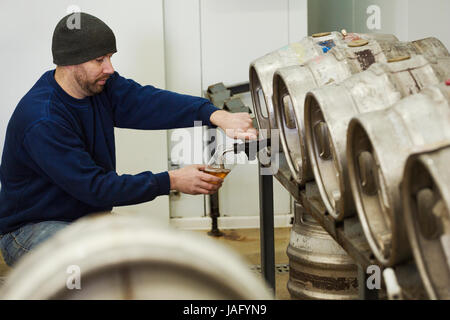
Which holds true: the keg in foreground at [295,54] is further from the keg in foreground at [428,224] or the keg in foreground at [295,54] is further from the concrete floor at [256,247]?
the concrete floor at [256,247]

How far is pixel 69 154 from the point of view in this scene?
1.89 meters

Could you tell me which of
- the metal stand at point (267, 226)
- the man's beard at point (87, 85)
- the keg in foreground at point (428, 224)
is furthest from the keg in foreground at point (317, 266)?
the keg in foreground at point (428, 224)

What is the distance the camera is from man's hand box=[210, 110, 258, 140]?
199cm

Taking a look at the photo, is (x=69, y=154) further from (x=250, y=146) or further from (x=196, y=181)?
(x=250, y=146)

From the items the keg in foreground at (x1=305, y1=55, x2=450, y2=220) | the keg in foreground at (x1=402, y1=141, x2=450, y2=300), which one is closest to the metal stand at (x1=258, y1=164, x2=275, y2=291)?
the keg in foreground at (x1=305, y1=55, x2=450, y2=220)

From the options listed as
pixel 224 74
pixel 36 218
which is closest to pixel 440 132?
pixel 36 218

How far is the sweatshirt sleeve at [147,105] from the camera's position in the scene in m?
2.28

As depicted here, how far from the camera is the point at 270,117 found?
190cm

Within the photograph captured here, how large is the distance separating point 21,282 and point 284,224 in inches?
138

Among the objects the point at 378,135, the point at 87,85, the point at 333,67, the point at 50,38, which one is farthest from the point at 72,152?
the point at 50,38

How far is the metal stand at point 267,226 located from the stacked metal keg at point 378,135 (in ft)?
1.01

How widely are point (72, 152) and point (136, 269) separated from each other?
144 cm

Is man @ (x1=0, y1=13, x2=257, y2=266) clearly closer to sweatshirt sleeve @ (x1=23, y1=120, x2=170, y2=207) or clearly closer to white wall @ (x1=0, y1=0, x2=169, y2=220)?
sweatshirt sleeve @ (x1=23, y1=120, x2=170, y2=207)
